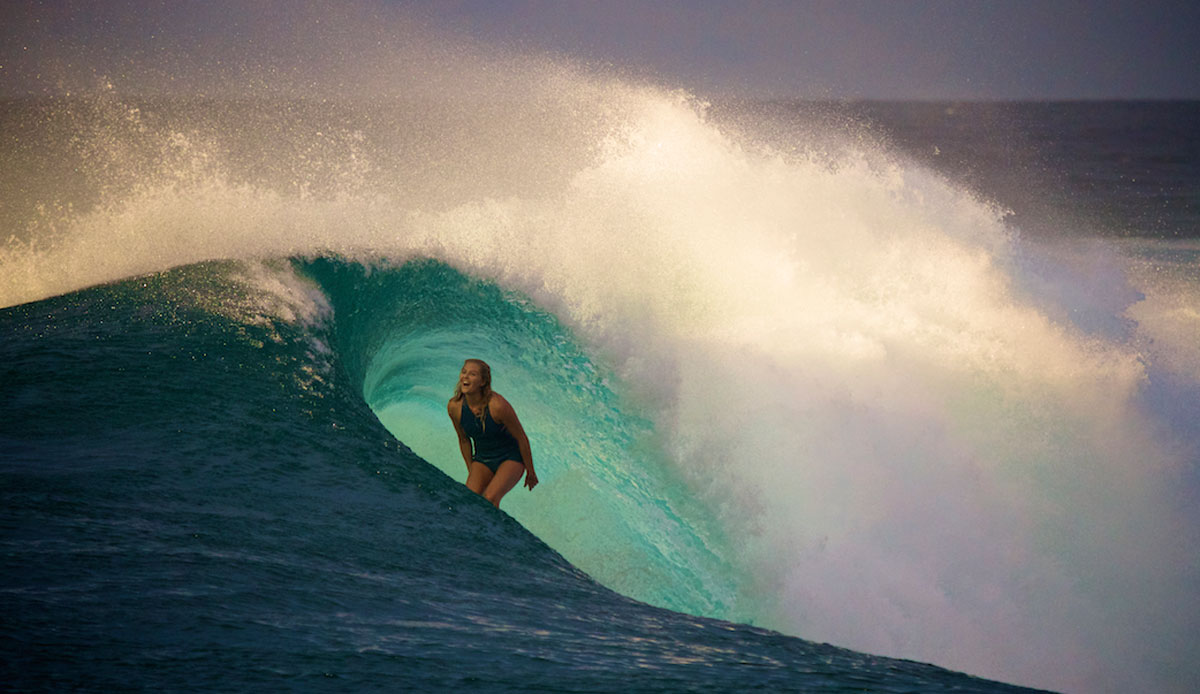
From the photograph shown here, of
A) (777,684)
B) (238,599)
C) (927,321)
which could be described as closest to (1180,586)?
(927,321)

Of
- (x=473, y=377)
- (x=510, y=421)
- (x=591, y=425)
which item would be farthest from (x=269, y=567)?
(x=591, y=425)

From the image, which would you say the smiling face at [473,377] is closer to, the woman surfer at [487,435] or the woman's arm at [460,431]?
the woman surfer at [487,435]

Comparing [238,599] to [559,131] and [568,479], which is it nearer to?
[568,479]

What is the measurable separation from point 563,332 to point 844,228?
324 centimetres

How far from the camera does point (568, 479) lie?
6.45 m

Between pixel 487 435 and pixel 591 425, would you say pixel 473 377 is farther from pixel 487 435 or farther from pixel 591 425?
pixel 591 425

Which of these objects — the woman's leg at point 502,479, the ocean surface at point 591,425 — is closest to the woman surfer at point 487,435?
the woman's leg at point 502,479

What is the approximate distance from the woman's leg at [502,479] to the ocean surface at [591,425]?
2.04ft

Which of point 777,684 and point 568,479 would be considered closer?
point 777,684

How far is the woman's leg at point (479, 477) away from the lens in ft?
14.0

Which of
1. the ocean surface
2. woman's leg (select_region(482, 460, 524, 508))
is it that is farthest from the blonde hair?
the ocean surface

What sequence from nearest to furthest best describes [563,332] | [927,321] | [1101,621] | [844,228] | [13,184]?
[1101,621] < [563,332] < [927,321] < [844,228] < [13,184]

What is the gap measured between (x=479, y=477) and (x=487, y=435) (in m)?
0.24

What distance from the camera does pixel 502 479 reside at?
421 cm
